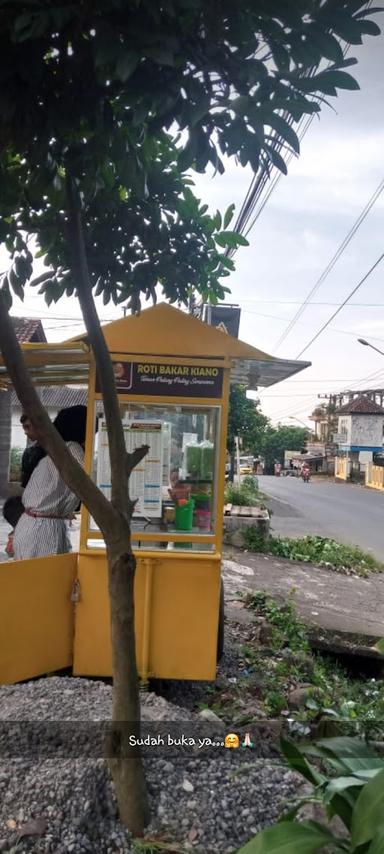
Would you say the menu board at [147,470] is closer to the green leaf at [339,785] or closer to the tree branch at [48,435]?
the tree branch at [48,435]

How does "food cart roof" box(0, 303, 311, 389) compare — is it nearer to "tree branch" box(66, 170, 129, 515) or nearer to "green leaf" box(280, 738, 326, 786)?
"tree branch" box(66, 170, 129, 515)

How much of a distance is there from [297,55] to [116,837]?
2589 mm

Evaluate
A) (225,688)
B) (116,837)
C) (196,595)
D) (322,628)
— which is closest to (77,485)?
(116,837)

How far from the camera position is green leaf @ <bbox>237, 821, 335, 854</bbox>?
6.24 feet

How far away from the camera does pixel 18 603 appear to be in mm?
3678

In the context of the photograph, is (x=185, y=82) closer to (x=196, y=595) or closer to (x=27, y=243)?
(x=27, y=243)

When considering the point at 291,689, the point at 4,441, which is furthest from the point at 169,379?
the point at 4,441

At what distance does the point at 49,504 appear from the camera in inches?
167

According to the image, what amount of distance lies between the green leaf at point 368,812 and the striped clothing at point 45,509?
2656 mm

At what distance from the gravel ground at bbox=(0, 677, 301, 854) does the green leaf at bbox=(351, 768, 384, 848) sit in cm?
52

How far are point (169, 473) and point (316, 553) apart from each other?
6.45 meters

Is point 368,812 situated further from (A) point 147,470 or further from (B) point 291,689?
(B) point 291,689

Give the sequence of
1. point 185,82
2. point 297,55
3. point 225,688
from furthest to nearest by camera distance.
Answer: point 225,688, point 185,82, point 297,55
